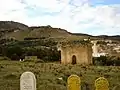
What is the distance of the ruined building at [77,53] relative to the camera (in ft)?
163

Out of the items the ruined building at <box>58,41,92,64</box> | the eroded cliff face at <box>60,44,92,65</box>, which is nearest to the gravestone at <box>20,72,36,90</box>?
the eroded cliff face at <box>60,44,92,65</box>

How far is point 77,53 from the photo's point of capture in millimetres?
49906

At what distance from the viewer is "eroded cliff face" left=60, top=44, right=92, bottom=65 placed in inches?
1954

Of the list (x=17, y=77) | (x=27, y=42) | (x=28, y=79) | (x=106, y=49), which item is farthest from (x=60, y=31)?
(x=28, y=79)

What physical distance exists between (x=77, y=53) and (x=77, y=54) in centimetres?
14

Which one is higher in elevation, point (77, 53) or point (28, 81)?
point (77, 53)

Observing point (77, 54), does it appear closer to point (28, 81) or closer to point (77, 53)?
point (77, 53)

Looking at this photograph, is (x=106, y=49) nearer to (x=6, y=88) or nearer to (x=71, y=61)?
(x=71, y=61)

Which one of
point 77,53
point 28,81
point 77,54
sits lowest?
point 28,81

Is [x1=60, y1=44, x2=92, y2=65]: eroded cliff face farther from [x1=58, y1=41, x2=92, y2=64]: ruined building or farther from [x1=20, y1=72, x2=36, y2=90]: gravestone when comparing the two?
[x1=20, y1=72, x2=36, y2=90]: gravestone

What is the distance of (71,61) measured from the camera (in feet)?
165

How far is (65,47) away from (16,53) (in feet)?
70.0

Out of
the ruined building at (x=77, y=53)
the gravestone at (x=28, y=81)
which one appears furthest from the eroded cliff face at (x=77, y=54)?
the gravestone at (x=28, y=81)

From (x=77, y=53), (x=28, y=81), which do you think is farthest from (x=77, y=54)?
(x=28, y=81)
